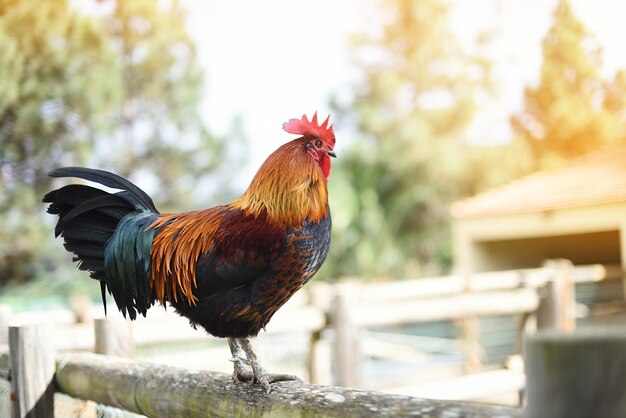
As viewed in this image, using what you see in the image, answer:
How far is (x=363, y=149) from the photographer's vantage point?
16922 millimetres

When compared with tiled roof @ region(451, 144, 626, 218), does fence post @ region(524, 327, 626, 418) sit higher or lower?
lower

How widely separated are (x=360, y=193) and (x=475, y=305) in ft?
39.3

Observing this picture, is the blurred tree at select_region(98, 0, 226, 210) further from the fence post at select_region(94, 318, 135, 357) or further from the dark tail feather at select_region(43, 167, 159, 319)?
the dark tail feather at select_region(43, 167, 159, 319)

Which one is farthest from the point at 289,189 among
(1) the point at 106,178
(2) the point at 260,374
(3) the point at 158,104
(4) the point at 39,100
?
(3) the point at 158,104

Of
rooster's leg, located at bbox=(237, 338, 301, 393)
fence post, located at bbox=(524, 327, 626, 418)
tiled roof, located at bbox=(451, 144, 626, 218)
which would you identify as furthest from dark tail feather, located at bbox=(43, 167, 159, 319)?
tiled roof, located at bbox=(451, 144, 626, 218)

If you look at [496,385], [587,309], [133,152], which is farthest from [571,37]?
[496,385]

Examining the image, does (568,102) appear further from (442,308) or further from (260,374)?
(260,374)

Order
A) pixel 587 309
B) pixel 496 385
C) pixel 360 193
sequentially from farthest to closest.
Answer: pixel 360 193
pixel 587 309
pixel 496 385

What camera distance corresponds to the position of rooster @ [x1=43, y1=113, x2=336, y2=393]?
1553 mm

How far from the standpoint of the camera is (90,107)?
5629 millimetres

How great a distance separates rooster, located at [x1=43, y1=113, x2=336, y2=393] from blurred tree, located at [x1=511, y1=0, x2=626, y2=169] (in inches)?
484

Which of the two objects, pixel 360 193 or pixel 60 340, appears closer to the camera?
pixel 60 340

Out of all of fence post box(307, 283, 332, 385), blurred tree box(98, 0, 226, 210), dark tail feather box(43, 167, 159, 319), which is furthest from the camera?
blurred tree box(98, 0, 226, 210)

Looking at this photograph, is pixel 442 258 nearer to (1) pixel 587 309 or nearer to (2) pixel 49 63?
(1) pixel 587 309
